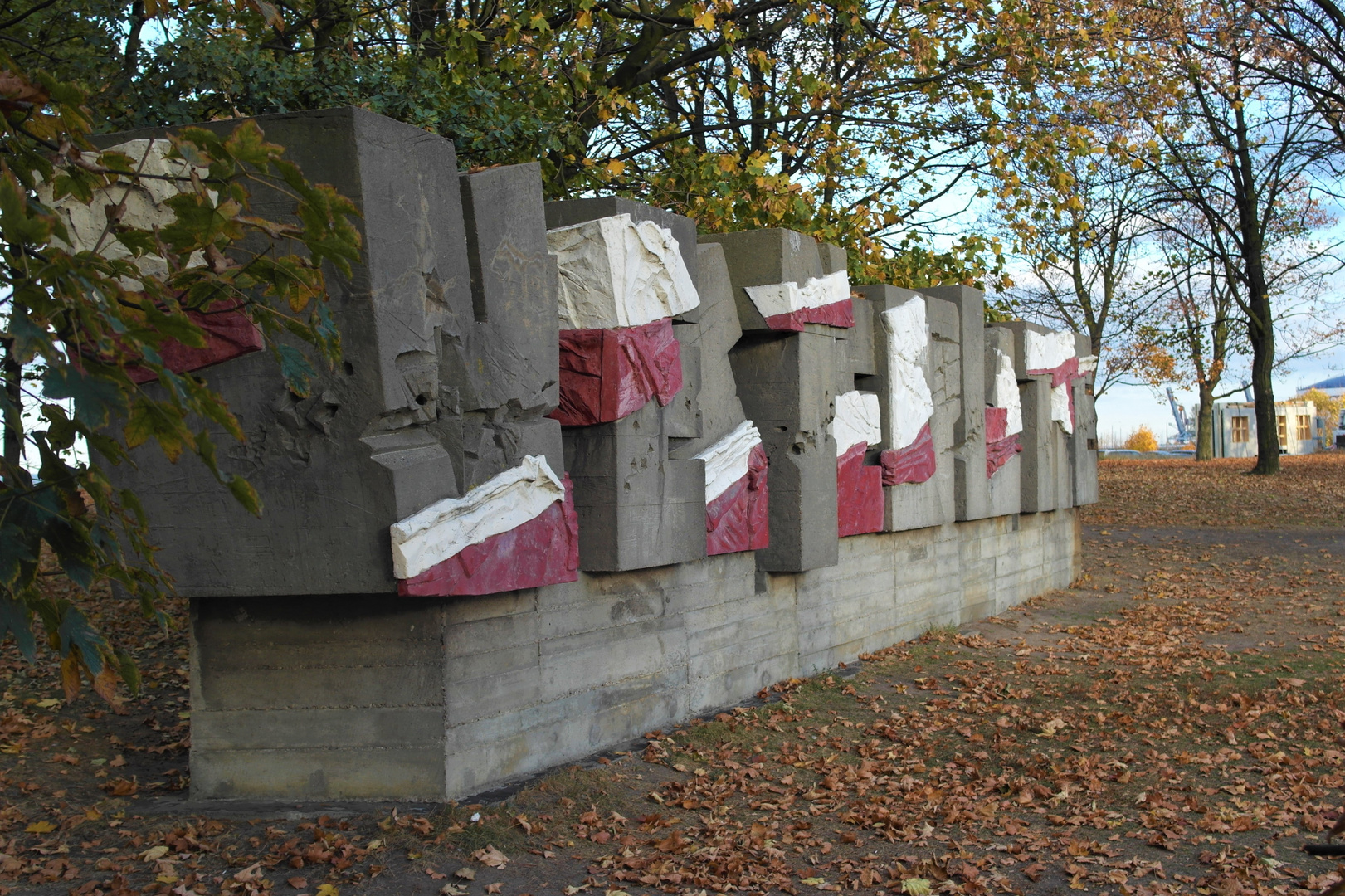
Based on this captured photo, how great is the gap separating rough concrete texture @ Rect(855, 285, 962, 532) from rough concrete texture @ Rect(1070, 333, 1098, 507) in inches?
140

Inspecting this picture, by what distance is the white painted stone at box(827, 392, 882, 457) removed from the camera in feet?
28.4

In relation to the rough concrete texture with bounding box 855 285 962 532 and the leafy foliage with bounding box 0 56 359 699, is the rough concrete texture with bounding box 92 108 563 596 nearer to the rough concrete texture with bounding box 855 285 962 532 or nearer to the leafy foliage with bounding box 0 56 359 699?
the leafy foliage with bounding box 0 56 359 699

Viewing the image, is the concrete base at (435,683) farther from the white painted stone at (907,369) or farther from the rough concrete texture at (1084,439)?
the rough concrete texture at (1084,439)

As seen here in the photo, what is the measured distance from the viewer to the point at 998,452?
11469mm

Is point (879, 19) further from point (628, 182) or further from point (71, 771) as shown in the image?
point (71, 771)

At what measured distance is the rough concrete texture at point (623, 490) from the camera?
20.9 ft

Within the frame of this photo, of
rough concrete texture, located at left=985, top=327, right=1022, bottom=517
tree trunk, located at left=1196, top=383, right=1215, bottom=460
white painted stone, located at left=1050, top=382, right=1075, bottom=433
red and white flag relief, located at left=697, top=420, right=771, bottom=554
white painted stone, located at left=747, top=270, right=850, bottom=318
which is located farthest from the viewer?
tree trunk, located at left=1196, top=383, right=1215, bottom=460

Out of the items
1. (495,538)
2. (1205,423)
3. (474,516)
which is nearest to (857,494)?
(495,538)

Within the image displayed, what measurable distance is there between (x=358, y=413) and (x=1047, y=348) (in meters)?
9.27

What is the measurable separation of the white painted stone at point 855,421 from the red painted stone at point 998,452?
235 cm

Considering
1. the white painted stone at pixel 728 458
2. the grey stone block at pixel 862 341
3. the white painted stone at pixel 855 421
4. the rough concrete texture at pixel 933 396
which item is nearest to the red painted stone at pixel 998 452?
the rough concrete texture at pixel 933 396

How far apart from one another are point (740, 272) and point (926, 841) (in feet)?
12.3

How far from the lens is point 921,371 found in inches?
386

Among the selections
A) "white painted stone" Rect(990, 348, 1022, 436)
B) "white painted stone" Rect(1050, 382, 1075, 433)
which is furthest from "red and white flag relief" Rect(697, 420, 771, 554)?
"white painted stone" Rect(1050, 382, 1075, 433)
